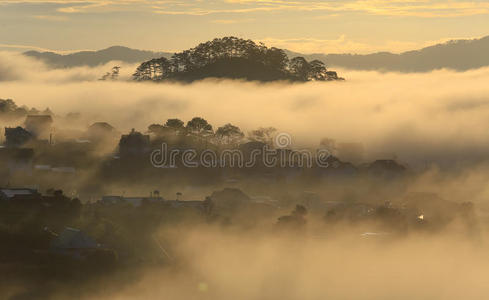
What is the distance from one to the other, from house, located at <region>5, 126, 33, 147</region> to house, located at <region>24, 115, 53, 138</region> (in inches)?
224

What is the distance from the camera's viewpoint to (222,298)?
3100 inches

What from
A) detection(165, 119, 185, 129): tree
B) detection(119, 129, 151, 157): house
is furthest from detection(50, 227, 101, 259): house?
detection(165, 119, 185, 129): tree

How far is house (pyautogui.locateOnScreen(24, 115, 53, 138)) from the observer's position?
5551 inches

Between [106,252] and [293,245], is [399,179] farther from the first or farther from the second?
[106,252]

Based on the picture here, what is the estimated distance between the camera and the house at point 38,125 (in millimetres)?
141000

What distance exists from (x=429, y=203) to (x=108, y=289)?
189 feet

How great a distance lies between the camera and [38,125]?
469 feet

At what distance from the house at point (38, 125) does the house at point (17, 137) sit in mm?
5680

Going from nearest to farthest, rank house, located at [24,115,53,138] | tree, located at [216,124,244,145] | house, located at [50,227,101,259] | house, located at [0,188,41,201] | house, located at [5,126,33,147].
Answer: house, located at [50,227,101,259], house, located at [0,188,41,201], house, located at [5,126,33,147], house, located at [24,115,53,138], tree, located at [216,124,244,145]

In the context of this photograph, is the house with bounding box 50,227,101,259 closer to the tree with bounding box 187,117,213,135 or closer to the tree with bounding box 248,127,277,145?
the tree with bounding box 187,117,213,135

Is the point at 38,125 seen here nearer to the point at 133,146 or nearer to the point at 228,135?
the point at 133,146

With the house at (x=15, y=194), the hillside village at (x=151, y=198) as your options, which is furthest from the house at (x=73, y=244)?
the house at (x=15, y=194)

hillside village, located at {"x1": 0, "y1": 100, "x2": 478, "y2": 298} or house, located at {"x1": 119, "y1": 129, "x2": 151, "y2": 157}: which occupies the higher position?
house, located at {"x1": 119, "y1": 129, "x2": 151, "y2": 157}

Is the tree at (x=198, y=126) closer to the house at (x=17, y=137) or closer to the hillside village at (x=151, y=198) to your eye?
the hillside village at (x=151, y=198)
